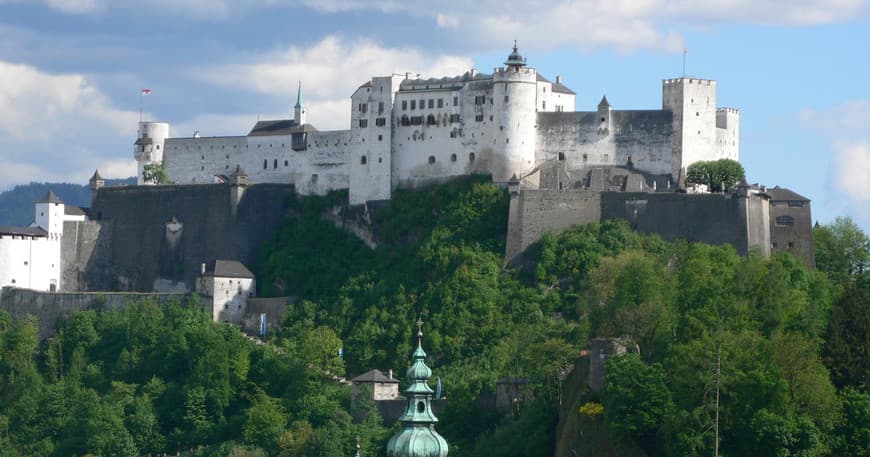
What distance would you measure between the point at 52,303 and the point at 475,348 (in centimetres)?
2436

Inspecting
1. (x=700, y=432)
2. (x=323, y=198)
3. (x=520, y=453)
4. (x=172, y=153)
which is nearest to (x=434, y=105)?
(x=323, y=198)

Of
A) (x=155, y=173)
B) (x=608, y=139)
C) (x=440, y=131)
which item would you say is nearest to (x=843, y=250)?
(x=608, y=139)

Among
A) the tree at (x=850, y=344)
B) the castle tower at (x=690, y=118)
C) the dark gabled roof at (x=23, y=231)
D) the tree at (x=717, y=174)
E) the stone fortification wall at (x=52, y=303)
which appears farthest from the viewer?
the dark gabled roof at (x=23, y=231)

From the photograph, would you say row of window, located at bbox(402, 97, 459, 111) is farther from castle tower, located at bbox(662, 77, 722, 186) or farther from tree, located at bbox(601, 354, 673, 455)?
tree, located at bbox(601, 354, 673, 455)

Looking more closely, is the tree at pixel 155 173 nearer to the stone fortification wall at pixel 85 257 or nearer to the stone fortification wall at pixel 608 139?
the stone fortification wall at pixel 85 257

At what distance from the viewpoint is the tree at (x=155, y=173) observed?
110562 mm

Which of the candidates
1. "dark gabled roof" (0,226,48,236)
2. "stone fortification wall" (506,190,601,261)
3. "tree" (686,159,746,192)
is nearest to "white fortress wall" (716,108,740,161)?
"tree" (686,159,746,192)

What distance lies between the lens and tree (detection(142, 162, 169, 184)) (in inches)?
4353

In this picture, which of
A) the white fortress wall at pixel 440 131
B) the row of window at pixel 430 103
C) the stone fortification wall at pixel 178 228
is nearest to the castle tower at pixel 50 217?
the stone fortification wall at pixel 178 228

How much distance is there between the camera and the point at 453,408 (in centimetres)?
8494

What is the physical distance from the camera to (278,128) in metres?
109

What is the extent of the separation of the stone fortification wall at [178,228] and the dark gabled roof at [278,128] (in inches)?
120

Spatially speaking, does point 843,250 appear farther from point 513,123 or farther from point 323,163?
point 323,163

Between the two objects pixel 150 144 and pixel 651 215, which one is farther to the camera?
pixel 150 144
